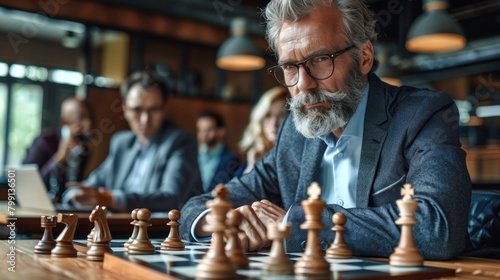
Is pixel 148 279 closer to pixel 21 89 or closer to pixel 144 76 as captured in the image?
pixel 144 76

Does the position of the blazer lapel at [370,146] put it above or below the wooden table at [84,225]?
above

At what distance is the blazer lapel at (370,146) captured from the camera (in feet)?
5.12

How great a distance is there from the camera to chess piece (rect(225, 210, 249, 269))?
0.97 meters

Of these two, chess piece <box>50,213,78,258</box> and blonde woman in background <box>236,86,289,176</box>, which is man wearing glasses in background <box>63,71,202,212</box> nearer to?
blonde woman in background <box>236,86,289,176</box>

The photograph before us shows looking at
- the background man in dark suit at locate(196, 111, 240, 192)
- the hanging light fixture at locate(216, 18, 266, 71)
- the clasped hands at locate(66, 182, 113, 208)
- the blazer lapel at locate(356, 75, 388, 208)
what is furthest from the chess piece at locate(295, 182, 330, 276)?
the hanging light fixture at locate(216, 18, 266, 71)

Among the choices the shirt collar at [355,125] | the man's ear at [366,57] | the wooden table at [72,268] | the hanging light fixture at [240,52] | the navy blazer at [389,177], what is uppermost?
the hanging light fixture at [240,52]

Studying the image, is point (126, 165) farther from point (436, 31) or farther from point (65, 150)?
point (436, 31)

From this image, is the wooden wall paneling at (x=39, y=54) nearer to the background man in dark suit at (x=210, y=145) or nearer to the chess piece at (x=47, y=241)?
the background man in dark suit at (x=210, y=145)

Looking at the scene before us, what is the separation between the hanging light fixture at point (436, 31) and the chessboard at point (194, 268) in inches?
161

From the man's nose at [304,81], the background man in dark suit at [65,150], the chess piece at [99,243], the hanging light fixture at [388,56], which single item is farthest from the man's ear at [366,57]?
the hanging light fixture at [388,56]

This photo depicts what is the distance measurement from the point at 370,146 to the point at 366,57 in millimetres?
374

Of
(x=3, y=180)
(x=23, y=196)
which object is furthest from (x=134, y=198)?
(x=3, y=180)

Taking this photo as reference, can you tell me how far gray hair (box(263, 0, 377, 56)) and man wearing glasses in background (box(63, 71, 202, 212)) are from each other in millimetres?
1550

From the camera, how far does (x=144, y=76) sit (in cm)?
363
